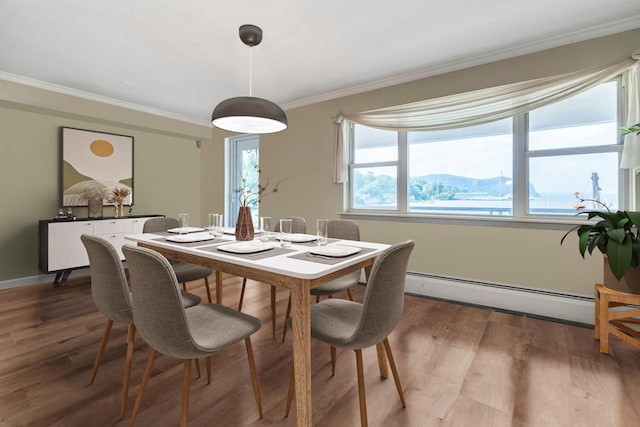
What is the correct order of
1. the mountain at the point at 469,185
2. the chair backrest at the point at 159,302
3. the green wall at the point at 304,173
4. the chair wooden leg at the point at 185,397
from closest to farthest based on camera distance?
the chair backrest at the point at 159,302, the chair wooden leg at the point at 185,397, the green wall at the point at 304,173, the mountain at the point at 469,185

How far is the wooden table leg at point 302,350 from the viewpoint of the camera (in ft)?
4.23

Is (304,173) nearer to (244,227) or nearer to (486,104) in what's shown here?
(244,227)

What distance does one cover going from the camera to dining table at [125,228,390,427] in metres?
1.30

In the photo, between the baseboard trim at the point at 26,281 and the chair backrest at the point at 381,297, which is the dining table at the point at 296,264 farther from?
the baseboard trim at the point at 26,281

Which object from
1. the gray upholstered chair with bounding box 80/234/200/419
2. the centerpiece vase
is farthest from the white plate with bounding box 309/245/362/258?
the gray upholstered chair with bounding box 80/234/200/419

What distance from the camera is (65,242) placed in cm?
343

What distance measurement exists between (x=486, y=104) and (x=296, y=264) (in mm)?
2559

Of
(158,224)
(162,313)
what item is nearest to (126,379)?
(162,313)

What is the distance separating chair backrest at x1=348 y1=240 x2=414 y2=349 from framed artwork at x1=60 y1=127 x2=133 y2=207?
419cm

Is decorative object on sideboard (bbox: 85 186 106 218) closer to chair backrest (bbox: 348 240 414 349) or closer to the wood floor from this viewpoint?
the wood floor

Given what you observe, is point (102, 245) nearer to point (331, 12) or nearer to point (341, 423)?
point (341, 423)

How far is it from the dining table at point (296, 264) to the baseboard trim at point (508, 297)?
1.62 metres

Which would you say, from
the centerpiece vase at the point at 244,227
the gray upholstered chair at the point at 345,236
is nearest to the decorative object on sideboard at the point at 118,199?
the centerpiece vase at the point at 244,227

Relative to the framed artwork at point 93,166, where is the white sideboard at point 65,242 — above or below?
below
